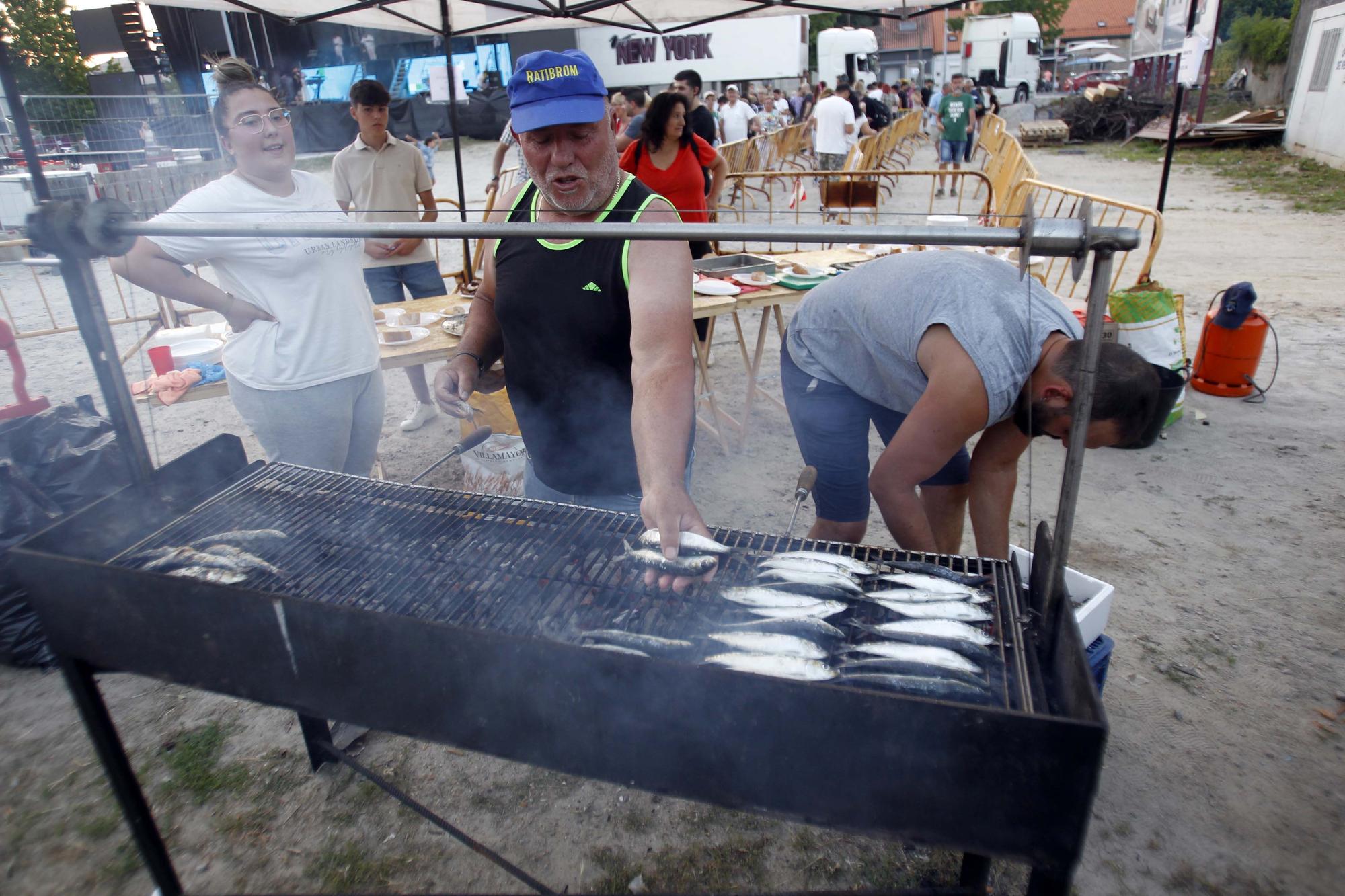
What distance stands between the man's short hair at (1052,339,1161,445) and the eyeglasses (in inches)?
112

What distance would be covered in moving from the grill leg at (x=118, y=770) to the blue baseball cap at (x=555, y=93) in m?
1.86

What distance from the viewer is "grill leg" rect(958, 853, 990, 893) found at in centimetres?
193

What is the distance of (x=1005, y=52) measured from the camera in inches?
1342

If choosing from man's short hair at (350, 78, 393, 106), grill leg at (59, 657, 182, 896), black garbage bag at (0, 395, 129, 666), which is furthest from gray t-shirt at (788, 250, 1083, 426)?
man's short hair at (350, 78, 393, 106)

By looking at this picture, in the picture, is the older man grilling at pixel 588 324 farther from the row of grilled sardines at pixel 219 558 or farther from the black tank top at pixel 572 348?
the row of grilled sardines at pixel 219 558

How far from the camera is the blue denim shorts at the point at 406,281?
5414 millimetres

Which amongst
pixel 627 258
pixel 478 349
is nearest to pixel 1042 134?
pixel 478 349

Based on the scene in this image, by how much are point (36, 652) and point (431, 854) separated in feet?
7.41

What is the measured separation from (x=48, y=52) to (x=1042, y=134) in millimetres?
23862

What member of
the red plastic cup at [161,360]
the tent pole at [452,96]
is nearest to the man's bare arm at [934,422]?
the red plastic cup at [161,360]

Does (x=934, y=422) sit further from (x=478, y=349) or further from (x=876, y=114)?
(x=876, y=114)

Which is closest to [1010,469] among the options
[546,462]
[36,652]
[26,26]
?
[546,462]

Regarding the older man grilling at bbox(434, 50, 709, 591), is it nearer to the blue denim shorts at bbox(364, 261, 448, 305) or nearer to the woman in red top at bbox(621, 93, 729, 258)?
the blue denim shorts at bbox(364, 261, 448, 305)

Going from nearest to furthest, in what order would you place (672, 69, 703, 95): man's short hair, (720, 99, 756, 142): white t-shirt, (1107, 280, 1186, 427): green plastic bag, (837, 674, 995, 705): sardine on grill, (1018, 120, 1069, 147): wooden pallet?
(837, 674, 995, 705): sardine on grill → (1107, 280, 1186, 427): green plastic bag → (672, 69, 703, 95): man's short hair → (720, 99, 756, 142): white t-shirt → (1018, 120, 1069, 147): wooden pallet
